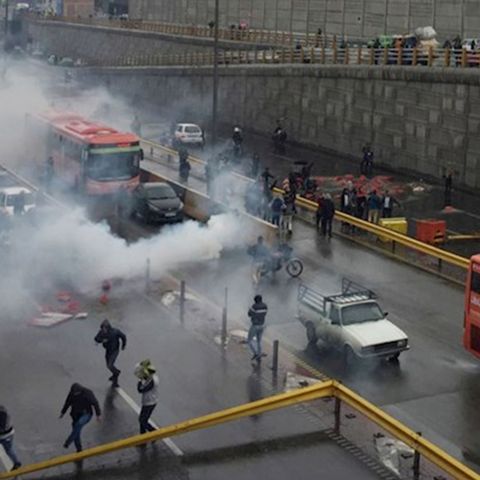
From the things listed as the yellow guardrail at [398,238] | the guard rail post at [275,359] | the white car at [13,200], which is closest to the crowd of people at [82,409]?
the guard rail post at [275,359]

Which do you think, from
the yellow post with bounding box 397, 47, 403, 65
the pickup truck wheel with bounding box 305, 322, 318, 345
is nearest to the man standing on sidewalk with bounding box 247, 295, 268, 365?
the pickup truck wheel with bounding box 305, 322, 318, 345

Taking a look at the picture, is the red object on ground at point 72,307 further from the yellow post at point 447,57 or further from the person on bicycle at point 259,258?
the yellow post at point 447,57

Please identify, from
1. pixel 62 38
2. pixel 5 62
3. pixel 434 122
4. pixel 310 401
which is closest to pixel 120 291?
pixel 310 401

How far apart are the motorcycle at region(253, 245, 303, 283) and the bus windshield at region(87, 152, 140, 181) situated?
996 centimetres

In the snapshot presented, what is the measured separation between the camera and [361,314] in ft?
70.2

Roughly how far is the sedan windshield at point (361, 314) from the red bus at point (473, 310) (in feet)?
6.13

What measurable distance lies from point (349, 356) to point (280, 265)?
7261mm

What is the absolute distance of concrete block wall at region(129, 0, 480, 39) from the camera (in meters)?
52.5

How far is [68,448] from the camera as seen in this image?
16953mm

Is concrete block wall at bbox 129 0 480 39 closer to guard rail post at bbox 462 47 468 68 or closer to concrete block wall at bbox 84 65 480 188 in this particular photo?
concrete block wall at bbox 84 65 480 188

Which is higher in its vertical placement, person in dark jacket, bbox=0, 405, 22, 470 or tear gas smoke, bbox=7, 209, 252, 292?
person in dark jacket, bbox=0, 405, 22, 470

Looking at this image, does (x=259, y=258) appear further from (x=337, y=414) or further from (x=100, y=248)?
(x=337, y=414)

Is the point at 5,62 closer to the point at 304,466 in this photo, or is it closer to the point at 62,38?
the point at 62,38

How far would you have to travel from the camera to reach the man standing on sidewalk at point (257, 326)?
20.6 m
